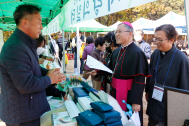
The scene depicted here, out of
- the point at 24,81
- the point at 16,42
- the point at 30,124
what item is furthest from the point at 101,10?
the point at 30,124

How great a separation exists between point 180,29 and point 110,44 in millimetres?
6786

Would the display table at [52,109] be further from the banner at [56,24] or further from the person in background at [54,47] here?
the person in background at [54,47]

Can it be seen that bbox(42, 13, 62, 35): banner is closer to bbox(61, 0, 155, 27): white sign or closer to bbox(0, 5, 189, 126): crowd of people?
bbox(61, 0, 155, 27): white sign

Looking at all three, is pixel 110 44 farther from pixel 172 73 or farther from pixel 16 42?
pixel 16 42

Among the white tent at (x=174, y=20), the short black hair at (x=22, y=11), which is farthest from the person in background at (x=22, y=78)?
the white tent at (x=174, y=20)

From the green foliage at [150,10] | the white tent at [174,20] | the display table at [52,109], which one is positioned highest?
the green foliage at [150,10]

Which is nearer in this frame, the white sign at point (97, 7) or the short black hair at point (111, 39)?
the white sign at point (97, 7)

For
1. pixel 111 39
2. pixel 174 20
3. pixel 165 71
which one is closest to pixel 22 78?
pixel 165 71

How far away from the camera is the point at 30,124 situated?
48.1 inches

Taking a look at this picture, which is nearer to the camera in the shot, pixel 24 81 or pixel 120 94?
pixel 24 81

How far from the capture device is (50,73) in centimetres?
131

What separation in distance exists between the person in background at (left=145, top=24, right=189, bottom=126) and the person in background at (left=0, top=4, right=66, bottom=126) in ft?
3.98

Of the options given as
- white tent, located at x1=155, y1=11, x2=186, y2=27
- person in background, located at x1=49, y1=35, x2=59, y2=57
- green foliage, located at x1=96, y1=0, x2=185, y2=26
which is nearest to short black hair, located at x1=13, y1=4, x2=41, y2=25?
person in background, located at x1=49, y1=35, x2=59, y2=57

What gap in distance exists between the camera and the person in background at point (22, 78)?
3.49 feet
